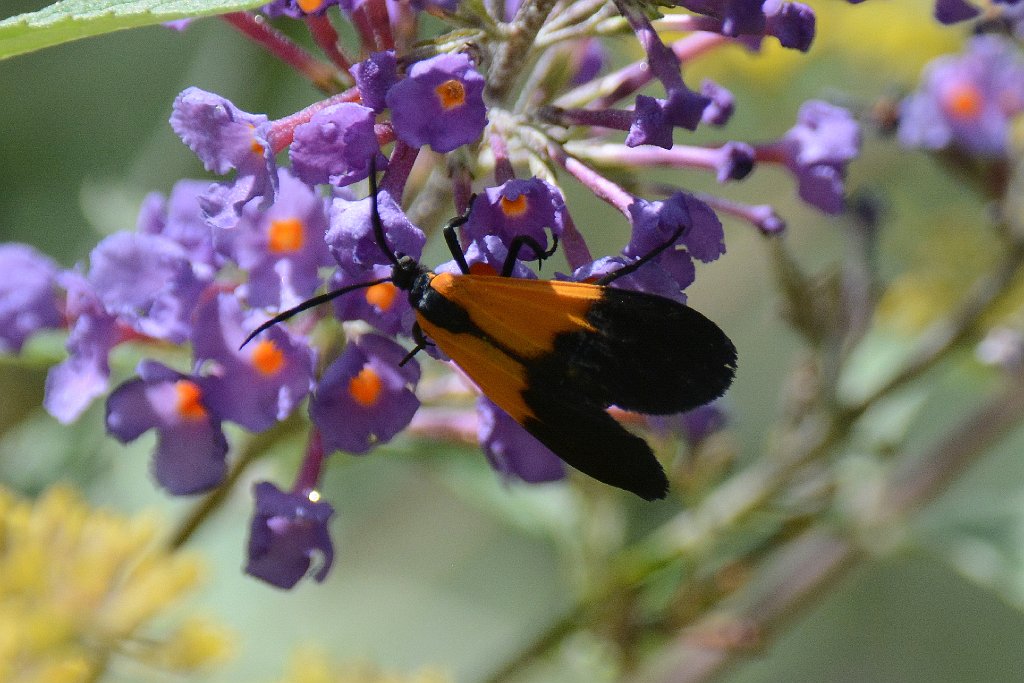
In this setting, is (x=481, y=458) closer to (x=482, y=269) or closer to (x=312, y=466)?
(x=312, y=466)

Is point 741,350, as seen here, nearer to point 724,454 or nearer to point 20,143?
point 724,454

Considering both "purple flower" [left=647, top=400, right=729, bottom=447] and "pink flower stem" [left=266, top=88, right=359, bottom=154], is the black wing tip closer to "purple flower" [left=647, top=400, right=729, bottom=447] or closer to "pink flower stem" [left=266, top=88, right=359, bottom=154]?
"purple flower" [left=647, top=400, right=729, bottom=447]

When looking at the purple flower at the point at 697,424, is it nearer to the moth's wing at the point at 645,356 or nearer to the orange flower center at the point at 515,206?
the moth's wing at the point at 645,356

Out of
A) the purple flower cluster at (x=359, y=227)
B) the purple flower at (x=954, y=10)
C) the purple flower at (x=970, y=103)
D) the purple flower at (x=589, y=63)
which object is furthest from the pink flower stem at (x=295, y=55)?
the purple flower at (x=970, y=103)

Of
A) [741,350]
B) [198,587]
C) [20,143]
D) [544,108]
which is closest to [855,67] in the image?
[741,350]

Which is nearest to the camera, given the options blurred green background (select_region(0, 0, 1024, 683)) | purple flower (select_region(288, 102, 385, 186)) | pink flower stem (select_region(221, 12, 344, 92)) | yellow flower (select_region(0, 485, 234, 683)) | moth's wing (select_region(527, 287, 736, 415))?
purple flower (select_region(288, 102, 385, 186))

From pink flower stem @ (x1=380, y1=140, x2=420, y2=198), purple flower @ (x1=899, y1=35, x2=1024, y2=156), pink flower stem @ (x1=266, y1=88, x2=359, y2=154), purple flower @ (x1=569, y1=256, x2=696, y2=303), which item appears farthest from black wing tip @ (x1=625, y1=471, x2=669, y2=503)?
purple flower @ (x1=899, y1=35, x2=1024, y2=156)

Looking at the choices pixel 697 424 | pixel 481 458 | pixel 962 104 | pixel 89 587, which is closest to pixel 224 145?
pixel 89 587
